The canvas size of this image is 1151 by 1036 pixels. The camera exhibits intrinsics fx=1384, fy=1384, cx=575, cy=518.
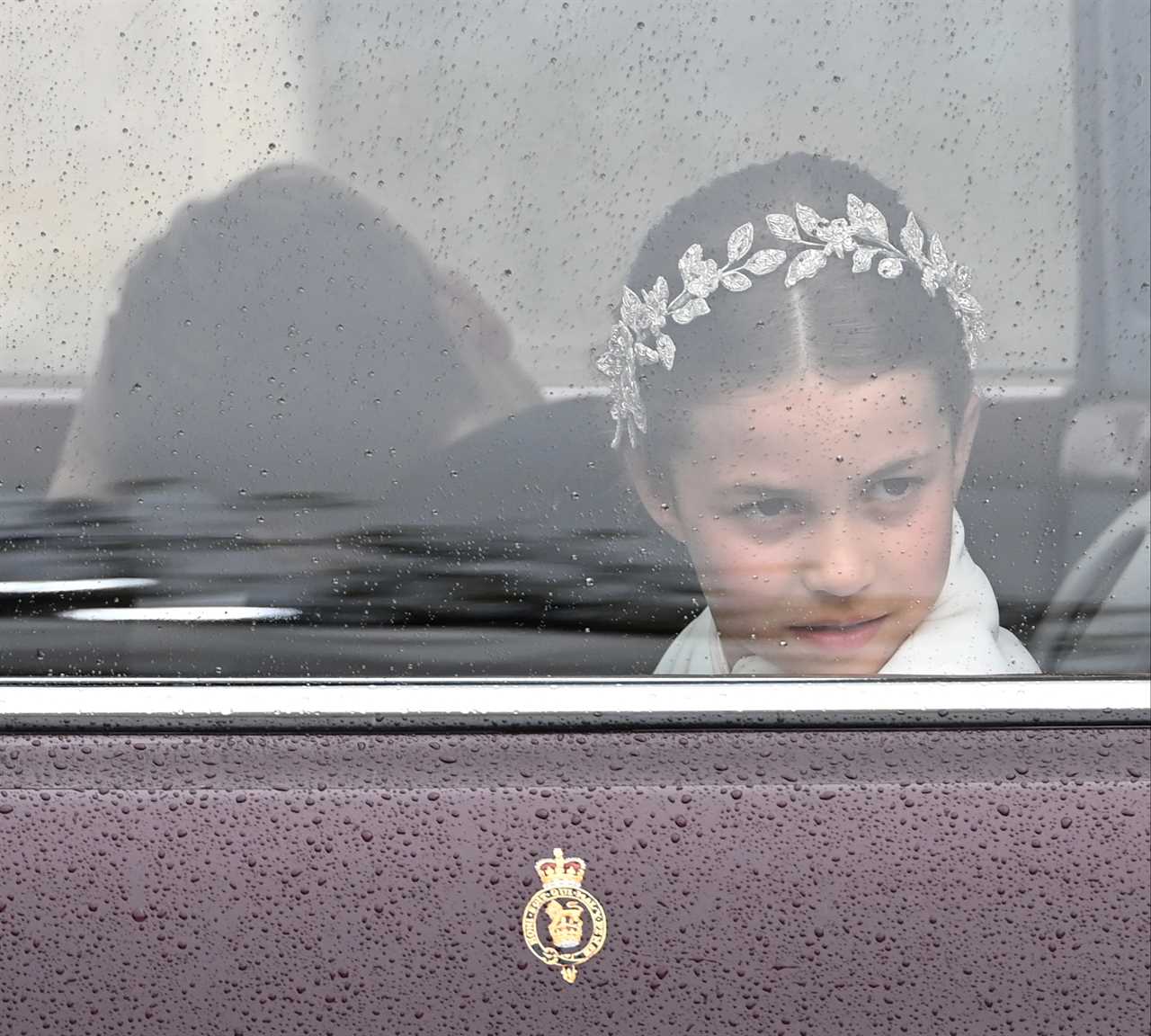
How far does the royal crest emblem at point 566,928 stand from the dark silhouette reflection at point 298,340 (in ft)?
1.38

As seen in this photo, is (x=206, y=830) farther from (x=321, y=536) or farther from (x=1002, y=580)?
(x=1002, y=580)

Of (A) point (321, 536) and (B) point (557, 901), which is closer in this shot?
(B) point (557, 901)

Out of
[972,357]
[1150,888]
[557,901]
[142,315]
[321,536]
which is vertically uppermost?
[972,357]

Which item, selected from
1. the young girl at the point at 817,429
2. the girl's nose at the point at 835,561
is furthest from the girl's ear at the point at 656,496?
the girl's nose at the point at 835,561

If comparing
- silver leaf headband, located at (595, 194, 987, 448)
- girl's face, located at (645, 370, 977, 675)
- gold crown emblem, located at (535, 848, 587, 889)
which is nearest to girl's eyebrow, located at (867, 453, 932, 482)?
girl's face, located at (645, 370, 977, 675)

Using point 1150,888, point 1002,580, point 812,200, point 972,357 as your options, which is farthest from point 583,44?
point 1150,888

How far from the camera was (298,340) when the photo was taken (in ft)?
4.41

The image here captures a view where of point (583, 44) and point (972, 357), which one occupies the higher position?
point (583, 44)

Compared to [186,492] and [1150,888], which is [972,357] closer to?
[1150,888]

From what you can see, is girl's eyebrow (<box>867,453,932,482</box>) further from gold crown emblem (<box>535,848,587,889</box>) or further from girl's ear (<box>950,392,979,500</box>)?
gold crown emblem (<box>535,848,587,889</box>)

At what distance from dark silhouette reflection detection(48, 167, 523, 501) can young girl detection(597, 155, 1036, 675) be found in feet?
0.64

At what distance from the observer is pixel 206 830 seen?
123 centimetres

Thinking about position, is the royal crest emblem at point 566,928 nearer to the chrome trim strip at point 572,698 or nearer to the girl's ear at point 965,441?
the chrome trim strip at point 572,698

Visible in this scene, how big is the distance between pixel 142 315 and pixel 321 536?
0.92 feet
